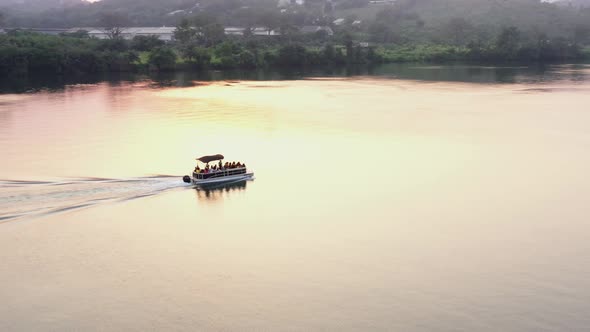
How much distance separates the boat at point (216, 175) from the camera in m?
16.9

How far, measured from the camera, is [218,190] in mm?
17000

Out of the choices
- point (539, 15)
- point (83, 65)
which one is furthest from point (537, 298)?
point (539, 15)

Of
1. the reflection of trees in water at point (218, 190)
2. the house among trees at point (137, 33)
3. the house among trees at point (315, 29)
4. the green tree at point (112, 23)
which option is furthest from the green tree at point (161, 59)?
the reflection of trees in water at point (218, 190)

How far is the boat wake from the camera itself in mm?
14344

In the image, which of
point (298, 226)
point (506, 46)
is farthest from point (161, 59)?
point (298, 226)

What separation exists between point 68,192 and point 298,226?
222 inches

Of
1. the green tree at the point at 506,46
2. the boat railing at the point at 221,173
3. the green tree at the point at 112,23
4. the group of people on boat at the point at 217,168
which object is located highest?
the green tree at the point at 112,23

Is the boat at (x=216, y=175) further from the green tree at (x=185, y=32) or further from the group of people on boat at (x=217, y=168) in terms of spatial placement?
the green tree at (x=185, y=32)

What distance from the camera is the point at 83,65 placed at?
151 ft

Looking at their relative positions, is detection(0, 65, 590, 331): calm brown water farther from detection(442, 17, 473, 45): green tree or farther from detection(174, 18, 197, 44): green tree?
detection(442, 17, 473, 45): green tree

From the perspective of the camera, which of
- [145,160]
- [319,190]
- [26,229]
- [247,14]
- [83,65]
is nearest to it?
[26,229]

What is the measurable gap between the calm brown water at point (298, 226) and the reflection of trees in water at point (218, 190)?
8 centimetres

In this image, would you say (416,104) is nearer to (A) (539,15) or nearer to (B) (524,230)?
(B) (524,230)

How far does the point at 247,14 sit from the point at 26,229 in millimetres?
71330
